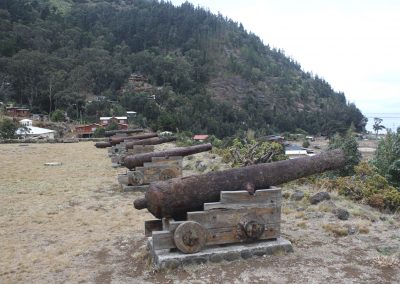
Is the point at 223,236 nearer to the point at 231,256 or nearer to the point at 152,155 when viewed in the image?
the point at 231,256

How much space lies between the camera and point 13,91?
69812mm

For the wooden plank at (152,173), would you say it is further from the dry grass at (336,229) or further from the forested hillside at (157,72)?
the forested hillside at (157,72)

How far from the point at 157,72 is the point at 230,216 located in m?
108

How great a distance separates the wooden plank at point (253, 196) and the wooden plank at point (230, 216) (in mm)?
109

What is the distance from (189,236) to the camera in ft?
17.1

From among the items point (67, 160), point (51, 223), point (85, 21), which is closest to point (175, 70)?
point (85, 21)

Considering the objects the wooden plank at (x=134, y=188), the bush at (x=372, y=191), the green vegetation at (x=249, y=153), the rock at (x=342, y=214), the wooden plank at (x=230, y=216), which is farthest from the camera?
the green vegetation at (x=249, y=153)

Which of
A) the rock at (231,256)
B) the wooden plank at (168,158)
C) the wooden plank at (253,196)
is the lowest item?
the rock at (231,256)

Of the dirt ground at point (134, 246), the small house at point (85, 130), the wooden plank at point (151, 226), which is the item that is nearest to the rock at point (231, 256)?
the dirt ground at point (134, 246)

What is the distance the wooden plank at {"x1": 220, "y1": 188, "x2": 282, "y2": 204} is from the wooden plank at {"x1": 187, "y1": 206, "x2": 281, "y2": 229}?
0.36ft

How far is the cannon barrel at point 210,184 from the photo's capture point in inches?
208

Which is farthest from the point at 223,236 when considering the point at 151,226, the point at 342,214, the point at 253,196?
the point at 342,214

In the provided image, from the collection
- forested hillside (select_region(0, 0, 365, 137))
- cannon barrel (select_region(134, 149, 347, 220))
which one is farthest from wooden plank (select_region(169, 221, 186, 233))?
forested hillside (select_region(0, 0, 365, 137))

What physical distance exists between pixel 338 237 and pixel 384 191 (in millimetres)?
2475
